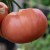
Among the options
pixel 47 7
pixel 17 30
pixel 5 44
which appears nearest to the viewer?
pixel 17 30

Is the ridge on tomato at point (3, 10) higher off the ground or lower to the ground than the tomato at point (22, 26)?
higher

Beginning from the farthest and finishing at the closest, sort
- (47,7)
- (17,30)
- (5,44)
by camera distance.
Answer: (47,7) → (5,44) → (17,30)

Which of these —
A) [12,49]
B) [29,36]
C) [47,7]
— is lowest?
[12,49]

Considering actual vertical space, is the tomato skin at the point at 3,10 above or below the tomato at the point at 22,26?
above

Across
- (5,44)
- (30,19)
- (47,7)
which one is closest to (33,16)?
(30,19)

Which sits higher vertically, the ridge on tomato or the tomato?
the ridge on tomato

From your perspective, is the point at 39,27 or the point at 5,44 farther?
the point at 5,44

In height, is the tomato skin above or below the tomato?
above

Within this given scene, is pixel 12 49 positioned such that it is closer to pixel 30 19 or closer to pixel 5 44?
pixel 5 44
